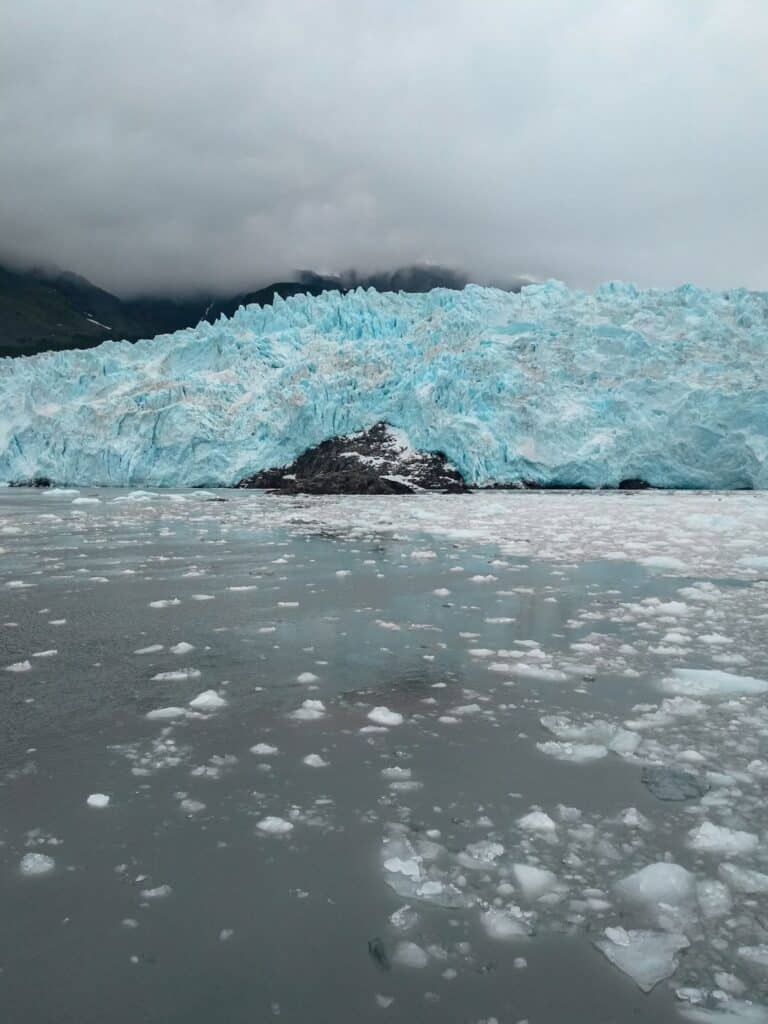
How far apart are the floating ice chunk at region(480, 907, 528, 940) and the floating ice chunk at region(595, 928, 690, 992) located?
246 mm

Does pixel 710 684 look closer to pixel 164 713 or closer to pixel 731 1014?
pixel 731 1014

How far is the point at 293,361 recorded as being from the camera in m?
50.0

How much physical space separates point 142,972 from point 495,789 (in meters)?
1.67

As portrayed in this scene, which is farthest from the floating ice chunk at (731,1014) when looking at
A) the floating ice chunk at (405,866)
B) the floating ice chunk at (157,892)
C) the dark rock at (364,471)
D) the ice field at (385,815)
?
the dark rock at (364,471)

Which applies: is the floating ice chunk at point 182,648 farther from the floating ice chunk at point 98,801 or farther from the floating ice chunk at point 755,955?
the floating ice chunk at point 755,955

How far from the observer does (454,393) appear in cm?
3947

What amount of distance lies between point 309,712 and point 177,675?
4.23ft

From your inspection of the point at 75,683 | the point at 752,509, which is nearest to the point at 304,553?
the point at 75,683

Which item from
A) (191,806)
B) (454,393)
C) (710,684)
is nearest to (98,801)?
(191,806)

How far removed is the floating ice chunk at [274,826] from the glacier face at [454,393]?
36640 mm

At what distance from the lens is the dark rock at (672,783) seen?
305 cm

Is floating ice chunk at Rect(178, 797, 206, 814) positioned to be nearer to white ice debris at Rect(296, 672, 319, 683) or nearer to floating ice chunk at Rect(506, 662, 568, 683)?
white ice debris at Rect(296, 672, 319, 683)

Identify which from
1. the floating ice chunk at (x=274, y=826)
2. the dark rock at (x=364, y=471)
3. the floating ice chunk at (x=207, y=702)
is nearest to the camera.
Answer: the floating ice chunk at (x=274, y=826)

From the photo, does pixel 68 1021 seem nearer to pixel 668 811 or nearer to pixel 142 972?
pixel 142 972
